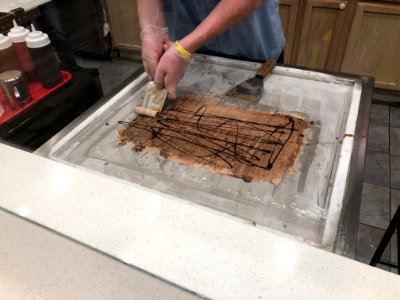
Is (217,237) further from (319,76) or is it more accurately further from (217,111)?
(319,76)

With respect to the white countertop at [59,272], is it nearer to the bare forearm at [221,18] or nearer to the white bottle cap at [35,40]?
the bare forearm at [221,18]

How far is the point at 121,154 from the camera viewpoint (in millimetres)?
723

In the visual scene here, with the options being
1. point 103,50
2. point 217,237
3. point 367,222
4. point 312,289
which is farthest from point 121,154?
point 103,50

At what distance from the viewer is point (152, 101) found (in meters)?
0.85

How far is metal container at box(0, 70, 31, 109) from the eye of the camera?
942 millimetres

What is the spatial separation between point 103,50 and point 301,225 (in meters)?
1.64

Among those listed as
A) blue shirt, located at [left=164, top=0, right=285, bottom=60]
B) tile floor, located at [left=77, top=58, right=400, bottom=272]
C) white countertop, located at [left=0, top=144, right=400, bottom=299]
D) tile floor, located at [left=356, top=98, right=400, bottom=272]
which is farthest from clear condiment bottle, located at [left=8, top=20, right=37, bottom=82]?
tile floor, located at [left=356, top=98, right=400, bottom=272]

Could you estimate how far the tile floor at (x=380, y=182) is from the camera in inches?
47.8

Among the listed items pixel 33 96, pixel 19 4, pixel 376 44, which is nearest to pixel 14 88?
pixel 33 96

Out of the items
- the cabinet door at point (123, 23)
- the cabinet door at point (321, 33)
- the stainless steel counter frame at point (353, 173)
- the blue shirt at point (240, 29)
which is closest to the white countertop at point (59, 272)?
the stainless steel counter frame at point (353, 173)

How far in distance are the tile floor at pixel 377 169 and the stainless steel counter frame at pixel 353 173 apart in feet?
A: 1.53

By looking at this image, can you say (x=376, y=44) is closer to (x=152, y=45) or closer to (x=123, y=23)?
(x=152, y=45)

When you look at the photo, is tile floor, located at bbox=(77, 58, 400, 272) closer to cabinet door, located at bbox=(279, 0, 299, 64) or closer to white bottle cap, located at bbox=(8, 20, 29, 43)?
white bottle cap, located at bbox=(8, 20, 29, 43)

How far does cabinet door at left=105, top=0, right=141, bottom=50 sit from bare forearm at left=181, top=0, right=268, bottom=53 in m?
1.40
